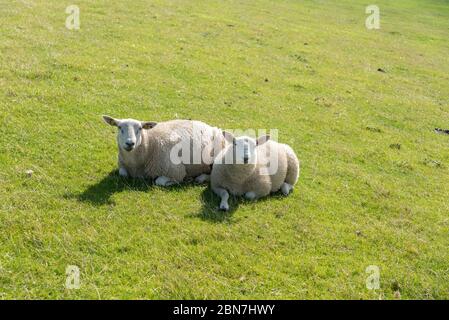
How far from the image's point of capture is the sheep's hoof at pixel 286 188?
9.94 metres

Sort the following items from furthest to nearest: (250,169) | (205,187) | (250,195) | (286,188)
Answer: (286,188)
(205,187)
(250,195)
(250,169)

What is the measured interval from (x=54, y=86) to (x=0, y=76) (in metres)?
1.51

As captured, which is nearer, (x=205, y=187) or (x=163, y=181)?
(x=163, y=181)

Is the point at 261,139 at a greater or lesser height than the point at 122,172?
greater

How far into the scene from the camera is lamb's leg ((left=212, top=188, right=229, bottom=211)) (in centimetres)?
885

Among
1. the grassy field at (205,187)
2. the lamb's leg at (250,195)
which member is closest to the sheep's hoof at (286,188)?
the grassy field at (205,187)

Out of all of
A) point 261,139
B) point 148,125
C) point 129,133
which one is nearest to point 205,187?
point 261,139

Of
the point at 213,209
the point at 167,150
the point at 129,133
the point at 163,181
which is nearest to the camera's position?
the point at 213,209

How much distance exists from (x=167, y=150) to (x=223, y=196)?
157cm

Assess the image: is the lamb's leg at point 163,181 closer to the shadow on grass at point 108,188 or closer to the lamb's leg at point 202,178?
the shadow on grass at point 108,188

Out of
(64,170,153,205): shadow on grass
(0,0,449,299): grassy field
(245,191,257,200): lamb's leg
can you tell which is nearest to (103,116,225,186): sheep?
(64,170,153,205): shadow on grass

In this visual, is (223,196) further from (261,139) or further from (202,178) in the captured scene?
(261,139)

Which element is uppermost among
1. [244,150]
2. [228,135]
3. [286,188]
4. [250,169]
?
[228,135]

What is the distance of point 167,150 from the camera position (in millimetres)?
9852
